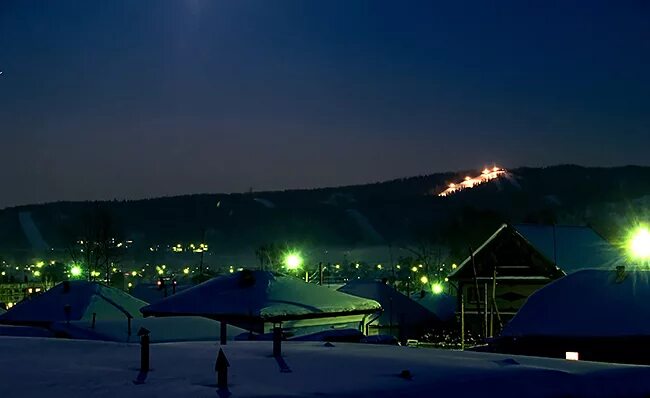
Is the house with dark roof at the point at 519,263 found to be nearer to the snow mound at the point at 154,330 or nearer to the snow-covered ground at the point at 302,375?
the snow mound at the point at 154,330

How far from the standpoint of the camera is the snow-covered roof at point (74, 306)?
1367 inches

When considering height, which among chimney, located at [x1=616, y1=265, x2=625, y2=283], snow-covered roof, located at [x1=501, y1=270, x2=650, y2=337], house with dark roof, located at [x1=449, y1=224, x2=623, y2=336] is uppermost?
house with dark roof, located at [x1=449, y1=224, x2=623, y2=336]

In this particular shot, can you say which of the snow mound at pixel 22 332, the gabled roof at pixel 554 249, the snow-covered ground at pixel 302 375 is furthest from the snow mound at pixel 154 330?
the gabled roof at pixel 554 249

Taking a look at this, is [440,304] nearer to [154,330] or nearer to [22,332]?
[154,330]

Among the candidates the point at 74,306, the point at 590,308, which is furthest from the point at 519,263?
the point at 74,306

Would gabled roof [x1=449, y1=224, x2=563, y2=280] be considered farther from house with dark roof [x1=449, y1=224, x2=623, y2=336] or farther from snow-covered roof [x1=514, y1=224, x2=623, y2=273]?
snow-covered roof [x1=514, y1=224, x2=623, y2=273]

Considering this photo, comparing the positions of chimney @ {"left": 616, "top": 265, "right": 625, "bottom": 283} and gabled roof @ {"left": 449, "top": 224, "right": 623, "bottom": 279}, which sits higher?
gabled roof @ {"left": 449, "top": 224, "right": 623, "bottom": 279}

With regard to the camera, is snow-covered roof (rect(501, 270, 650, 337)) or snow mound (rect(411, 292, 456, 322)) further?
snow mound (rect(411, 292, 456, 322))

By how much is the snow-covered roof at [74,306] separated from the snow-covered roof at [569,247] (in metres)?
22.4

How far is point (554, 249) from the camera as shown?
46.6 meters

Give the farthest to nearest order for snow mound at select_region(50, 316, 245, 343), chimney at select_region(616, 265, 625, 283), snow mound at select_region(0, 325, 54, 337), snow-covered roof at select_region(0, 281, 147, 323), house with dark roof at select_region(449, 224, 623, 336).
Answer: house with dark roof at select_region(449, 224, 623, 336) < snow-covered roof at select_region(0, 281, 147, 323) < chimney at select_region(616, 265, 625, 283) < snow mound at select_region(0, 325, 54, 337) < snow mound at select_region(50, 316, 245, 343)

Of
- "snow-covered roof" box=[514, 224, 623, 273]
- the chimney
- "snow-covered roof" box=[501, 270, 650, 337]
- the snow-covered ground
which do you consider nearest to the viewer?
the snow-covered ground

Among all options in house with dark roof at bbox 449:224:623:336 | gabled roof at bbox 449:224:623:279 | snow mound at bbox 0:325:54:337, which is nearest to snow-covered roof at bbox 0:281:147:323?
snow mound at bbox 0:325:54:337

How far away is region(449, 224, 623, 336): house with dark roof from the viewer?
148ft
